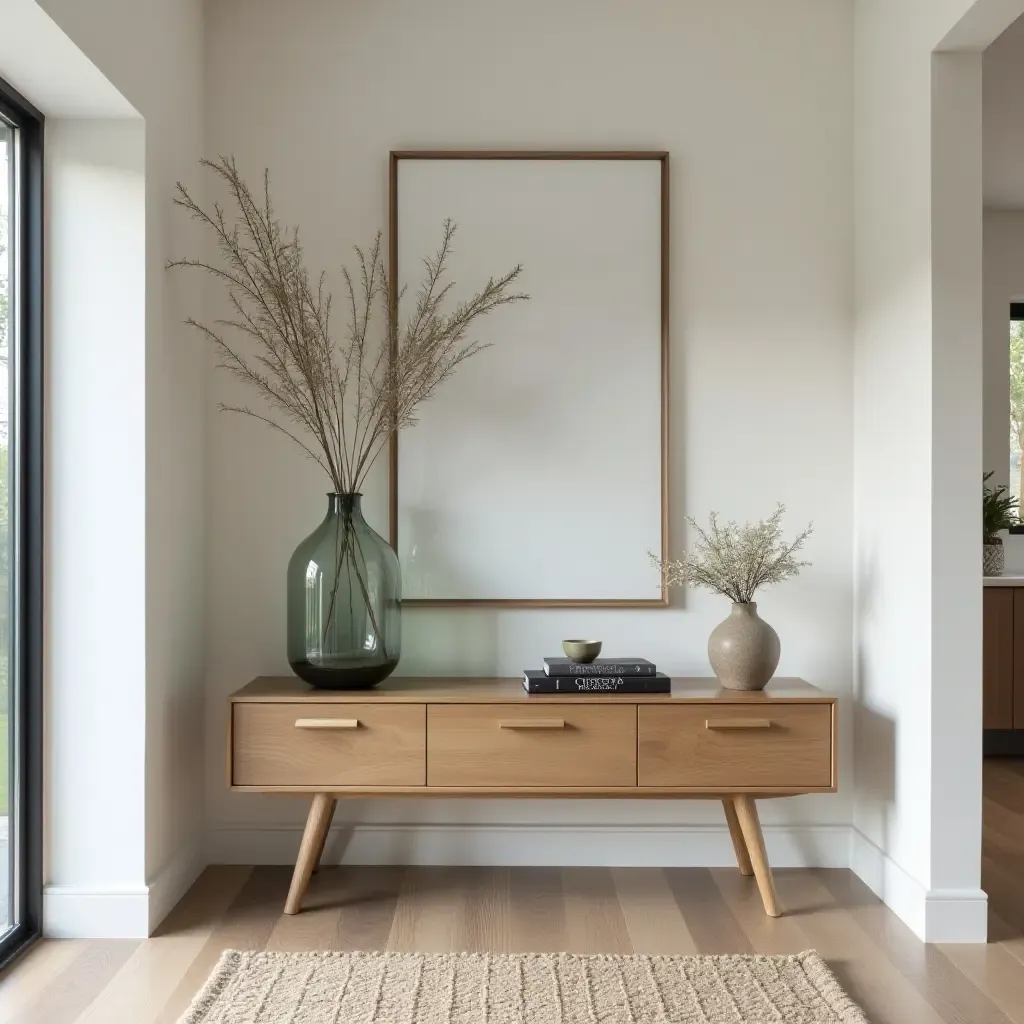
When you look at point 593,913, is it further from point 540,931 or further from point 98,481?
point 98,481

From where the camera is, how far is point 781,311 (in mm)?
3104

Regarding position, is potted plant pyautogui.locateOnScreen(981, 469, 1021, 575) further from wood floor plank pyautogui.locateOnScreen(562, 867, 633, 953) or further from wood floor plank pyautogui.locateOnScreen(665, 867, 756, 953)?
wood floor plank pyautogui.locateOnScreen(562, 867, 633, 953)

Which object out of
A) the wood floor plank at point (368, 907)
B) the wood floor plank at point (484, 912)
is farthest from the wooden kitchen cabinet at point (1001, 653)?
the wood floor plank at point (368, 907)

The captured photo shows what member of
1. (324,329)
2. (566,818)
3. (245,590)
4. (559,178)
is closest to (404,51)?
(559,178)

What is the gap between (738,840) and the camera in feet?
9.75

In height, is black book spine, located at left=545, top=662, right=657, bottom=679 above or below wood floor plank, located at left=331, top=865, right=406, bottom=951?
above

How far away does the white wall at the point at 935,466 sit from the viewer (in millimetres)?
2537

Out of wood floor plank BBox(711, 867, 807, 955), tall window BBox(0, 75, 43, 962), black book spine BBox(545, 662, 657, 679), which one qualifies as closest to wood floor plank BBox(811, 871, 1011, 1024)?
wood floor plank BBox(711, 867, 807, 955)

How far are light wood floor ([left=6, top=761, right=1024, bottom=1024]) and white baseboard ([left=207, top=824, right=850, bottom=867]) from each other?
4 cm

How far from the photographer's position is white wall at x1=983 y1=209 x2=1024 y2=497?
5.16m

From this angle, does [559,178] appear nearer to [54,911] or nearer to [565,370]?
[565,370]

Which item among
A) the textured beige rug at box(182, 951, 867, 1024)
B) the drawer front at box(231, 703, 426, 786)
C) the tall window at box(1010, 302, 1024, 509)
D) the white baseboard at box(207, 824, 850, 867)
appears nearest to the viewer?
the textured beige rug at box(182, 951, 867, 1024)

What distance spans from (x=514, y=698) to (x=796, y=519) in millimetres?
1050

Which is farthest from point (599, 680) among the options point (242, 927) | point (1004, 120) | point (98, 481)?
point (1004, 120)
